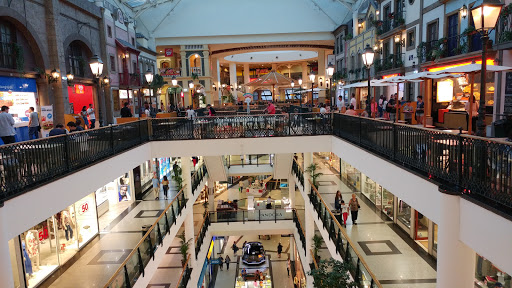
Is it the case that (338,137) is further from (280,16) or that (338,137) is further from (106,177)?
(280,16)

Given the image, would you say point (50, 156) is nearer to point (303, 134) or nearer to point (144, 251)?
point (144, 251)

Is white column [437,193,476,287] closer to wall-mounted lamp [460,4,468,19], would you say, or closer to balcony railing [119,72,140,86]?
wall-mounted lamp [460,4,468,19]

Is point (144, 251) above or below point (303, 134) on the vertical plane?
below

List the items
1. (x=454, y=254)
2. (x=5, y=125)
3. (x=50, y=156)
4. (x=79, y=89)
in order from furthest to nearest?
1. (x=79, y=89)
2. (x=5, y=125)
3. (x=50, y=156)
4. (x=454, y=254)

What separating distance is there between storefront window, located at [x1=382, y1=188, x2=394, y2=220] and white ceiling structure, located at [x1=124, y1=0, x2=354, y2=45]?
24.8 metres

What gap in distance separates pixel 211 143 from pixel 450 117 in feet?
29.2

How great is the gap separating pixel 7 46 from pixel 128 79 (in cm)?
1162

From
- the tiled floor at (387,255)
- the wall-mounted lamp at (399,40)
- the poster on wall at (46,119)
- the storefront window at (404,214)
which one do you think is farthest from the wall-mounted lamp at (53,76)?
the wall-mounted lamp at (399,40)

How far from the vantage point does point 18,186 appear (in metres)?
7.40

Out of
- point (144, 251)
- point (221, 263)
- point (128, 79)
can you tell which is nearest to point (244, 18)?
point (128, 79)

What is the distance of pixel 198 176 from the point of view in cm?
2267

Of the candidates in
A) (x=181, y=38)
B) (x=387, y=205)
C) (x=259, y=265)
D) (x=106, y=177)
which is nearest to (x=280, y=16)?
(x=181, y=38)

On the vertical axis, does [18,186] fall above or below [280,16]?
below

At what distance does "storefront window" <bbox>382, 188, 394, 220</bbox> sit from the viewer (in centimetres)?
1509
